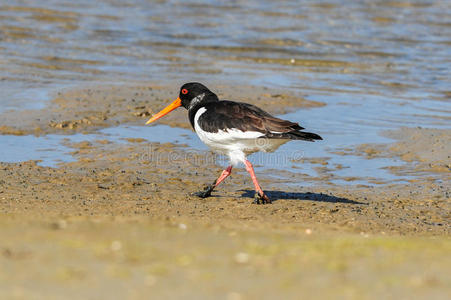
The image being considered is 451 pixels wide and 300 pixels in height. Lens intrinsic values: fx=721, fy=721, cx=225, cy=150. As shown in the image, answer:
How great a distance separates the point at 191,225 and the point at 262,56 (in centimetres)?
1183

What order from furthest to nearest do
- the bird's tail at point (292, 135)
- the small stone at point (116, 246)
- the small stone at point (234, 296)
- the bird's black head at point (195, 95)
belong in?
the bird's black head at point (195, 95), the bird's tail at point (292, 135), the small stone at point (116, 246), the small stone at point (234, 296)

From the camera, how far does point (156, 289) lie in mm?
3645

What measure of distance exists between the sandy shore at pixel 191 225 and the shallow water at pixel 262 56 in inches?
23.0

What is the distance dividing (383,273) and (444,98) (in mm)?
9669

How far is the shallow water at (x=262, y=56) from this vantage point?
1102 cm

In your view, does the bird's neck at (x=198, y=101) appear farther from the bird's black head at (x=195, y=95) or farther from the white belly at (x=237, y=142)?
the white belly at (x=237, y=142)

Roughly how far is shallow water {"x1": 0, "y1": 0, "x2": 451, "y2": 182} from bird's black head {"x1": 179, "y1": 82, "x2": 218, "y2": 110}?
58.5 inches

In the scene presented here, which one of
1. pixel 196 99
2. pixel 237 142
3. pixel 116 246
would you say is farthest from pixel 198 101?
pixel 116 246

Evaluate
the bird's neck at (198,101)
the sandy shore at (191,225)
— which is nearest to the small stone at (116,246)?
the sandy shore at (191,225)

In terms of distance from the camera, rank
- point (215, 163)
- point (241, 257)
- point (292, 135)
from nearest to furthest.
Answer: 1. point (241, 257)
2. point (292, 135)
3. point (215, 163)

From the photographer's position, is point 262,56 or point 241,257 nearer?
point 241,257

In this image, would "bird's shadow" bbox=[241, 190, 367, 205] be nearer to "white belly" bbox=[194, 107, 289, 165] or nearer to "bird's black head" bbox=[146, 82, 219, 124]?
"white belly" bbox=[194, 107, 289, 165]

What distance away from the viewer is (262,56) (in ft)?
55.0

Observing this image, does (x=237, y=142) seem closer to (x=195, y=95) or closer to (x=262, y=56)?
(x=195, y=95)
